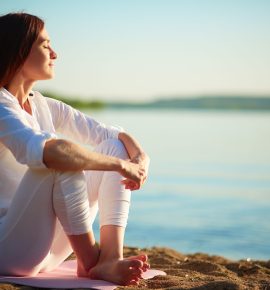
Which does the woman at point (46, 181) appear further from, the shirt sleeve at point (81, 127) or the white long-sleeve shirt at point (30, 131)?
the shirt sleeve at point (81, 127)

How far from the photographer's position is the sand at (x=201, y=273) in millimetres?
2721

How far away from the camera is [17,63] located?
2754 millimetres

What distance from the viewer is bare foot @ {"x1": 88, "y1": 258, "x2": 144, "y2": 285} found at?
2.68 meters

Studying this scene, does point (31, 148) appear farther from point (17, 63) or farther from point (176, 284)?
point (176, 284)

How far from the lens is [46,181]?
2543mm

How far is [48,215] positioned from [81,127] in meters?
0.69

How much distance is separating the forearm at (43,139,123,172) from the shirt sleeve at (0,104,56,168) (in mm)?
27

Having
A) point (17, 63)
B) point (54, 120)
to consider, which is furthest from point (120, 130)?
point (17, 63)

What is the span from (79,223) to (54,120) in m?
0.68

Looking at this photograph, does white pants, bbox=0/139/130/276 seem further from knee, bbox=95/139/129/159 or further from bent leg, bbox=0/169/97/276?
knee, bbox=95/139/129/159

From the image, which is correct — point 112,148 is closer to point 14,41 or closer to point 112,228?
point 112,228

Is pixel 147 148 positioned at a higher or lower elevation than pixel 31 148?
higher

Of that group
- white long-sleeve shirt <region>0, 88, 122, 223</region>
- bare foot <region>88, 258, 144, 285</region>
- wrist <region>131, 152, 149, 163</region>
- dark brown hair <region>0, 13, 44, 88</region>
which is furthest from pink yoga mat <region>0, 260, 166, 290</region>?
dark brown hair <region>0, 13, 44, 88</region>

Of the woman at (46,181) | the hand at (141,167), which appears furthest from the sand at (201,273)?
the hand at (141,167)
